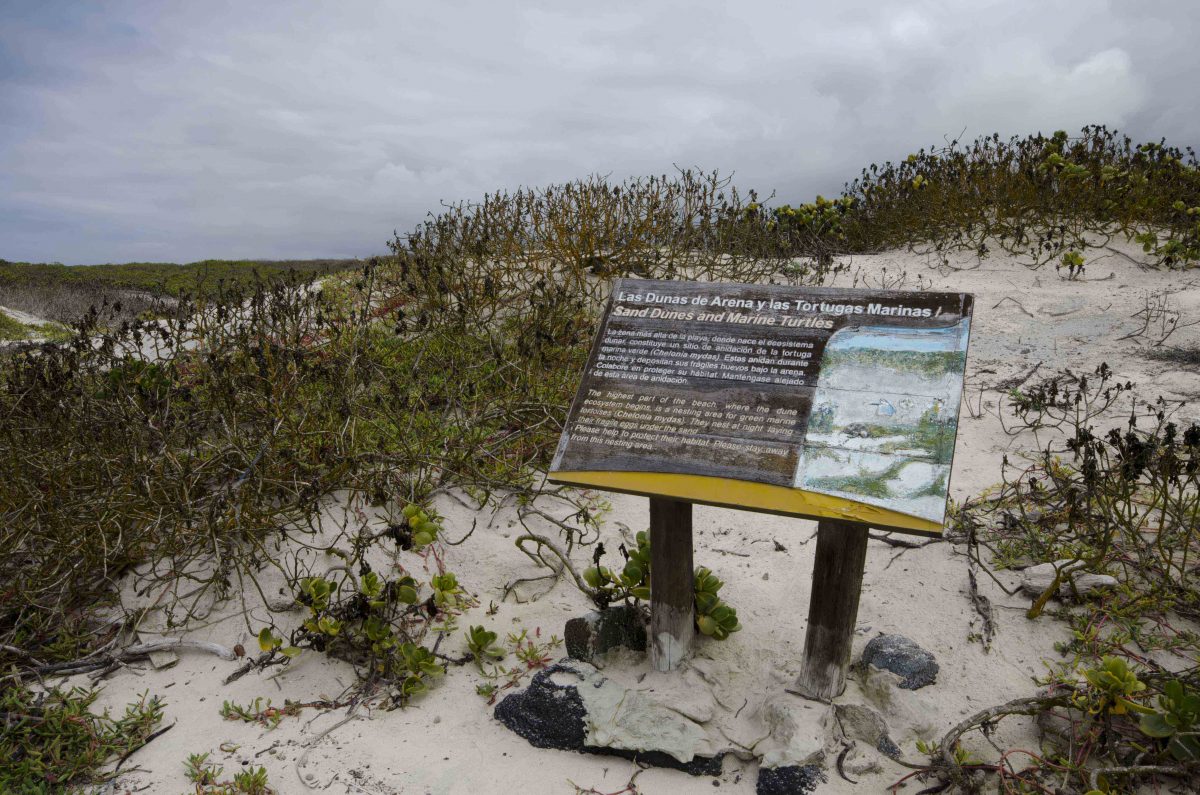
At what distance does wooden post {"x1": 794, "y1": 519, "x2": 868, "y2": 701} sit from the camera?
8.30ft

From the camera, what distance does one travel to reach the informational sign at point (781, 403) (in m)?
2.17

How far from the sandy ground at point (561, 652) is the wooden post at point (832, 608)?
0.44 feet

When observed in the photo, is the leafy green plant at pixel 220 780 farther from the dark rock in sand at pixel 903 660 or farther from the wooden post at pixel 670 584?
the dark rock in sand at pixel 903 660

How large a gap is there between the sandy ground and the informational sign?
1.00m

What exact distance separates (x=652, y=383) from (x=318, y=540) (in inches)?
83.0

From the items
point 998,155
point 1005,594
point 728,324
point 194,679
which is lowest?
point 194,679

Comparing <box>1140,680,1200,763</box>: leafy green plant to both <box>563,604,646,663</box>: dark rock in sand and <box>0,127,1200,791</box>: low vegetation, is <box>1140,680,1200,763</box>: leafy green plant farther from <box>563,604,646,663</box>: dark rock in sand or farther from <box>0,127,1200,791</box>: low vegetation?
<box>563,604,646,663</box>: dark rock in sand

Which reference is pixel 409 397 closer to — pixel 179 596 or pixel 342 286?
pixel 179 596

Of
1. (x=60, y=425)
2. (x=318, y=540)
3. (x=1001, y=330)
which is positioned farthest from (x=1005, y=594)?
(x=60, y=425)

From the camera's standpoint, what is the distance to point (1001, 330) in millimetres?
6793

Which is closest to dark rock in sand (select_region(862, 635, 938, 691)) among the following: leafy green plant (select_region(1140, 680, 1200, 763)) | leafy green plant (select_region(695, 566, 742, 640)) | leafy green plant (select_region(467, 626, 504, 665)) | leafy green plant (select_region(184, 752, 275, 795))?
leafy green plant (select_region(695, 566, 742, 640))

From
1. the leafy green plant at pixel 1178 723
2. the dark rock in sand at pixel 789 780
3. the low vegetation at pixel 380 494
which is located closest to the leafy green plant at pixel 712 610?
the low vegetation at pixel 380 494

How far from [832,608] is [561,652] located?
1.14m

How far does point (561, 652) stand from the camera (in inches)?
123
